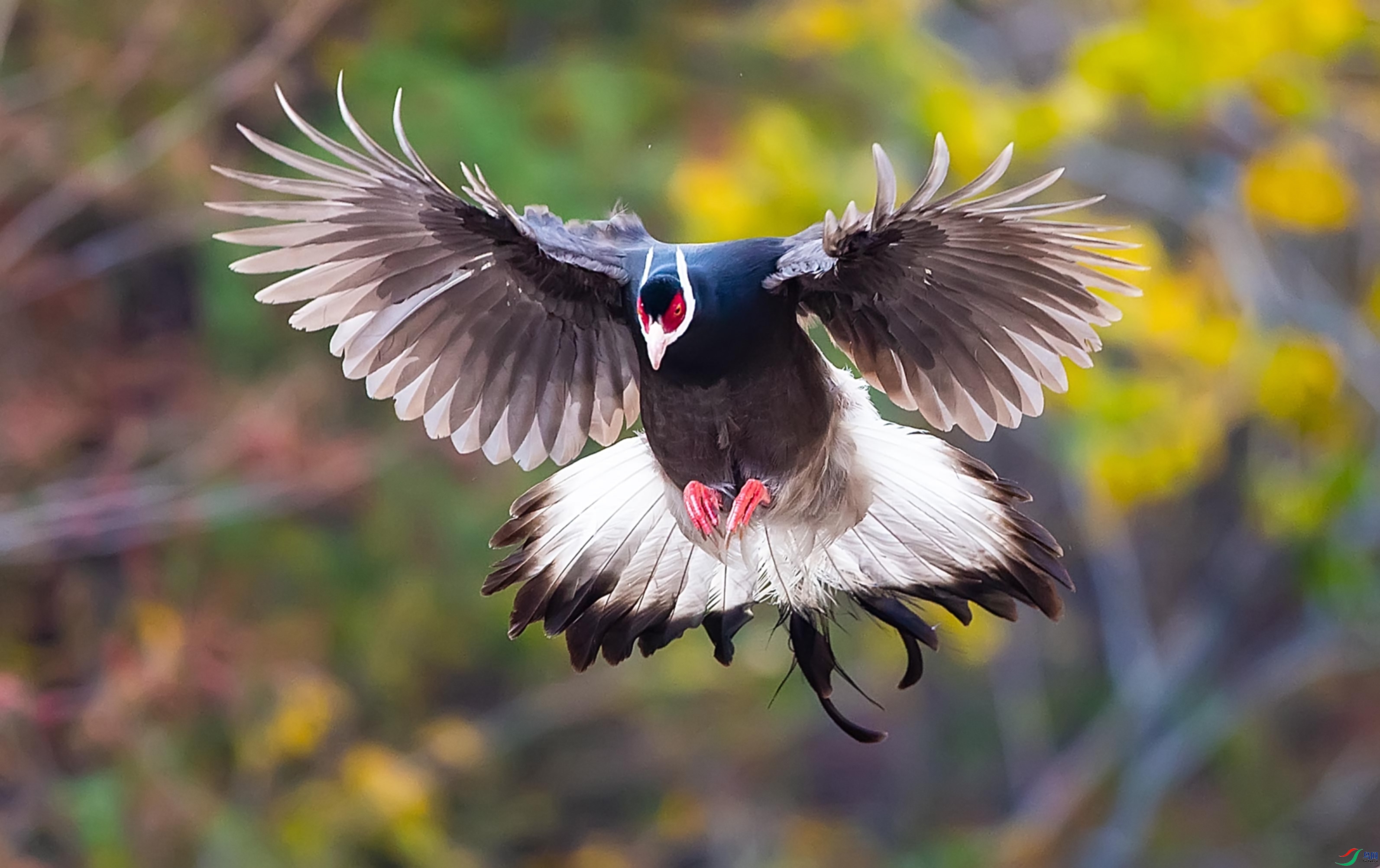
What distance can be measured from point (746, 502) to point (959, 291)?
0.40 metres

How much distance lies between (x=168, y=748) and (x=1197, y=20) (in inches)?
155

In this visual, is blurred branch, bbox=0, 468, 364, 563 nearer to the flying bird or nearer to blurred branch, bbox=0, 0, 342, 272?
blurred branch, bbox=0, 0, 342, 272

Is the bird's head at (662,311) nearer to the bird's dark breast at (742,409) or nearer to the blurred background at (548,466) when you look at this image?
the bird's dark breast at (742,409)

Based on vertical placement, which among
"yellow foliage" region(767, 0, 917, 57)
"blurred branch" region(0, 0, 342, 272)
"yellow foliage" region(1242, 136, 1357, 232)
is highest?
"yellow foliage" region(767, 0, 917, 57)

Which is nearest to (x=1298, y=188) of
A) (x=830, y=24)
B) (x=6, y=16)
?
(x=830, y=24)

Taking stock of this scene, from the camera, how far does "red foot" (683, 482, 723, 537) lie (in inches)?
87.0

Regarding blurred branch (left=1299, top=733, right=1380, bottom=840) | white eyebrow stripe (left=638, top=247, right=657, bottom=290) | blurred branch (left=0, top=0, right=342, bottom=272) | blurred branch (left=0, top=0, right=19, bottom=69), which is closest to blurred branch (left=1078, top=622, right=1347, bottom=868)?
blurred branch (left=1299, top=733, right=1380, bottom=840)

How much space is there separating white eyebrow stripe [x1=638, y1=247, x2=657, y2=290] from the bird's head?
0.06 feet

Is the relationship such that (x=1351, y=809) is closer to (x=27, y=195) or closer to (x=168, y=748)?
(x=168, y=748)

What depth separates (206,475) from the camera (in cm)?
505

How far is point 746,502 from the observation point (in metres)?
2.18

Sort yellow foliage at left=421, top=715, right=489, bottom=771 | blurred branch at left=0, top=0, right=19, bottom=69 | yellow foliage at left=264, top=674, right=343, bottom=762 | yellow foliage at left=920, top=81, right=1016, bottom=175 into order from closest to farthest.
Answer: yellow foliage at left=920, top=81, right=1016, bottom=175
blurred branch at left=0, top=0, right=19, bottom=69
yellow foliage at left=264, top=674, right=343, bottom=762
yellow foliage at left=421, top=715, right=489, bottom=771

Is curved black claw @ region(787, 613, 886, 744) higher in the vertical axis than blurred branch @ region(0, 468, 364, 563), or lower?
lower

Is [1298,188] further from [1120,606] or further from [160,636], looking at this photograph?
[160,636]
